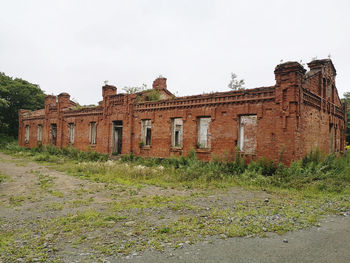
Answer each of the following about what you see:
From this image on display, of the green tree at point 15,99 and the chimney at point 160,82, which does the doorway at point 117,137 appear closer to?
the chimney at point 160,82

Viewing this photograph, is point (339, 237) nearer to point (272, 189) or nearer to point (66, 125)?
point (272, 189)

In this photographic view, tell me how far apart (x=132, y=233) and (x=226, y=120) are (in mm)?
9107

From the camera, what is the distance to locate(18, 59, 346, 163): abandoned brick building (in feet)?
35.3

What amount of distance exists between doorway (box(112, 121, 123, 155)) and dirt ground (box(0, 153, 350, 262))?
10069mm

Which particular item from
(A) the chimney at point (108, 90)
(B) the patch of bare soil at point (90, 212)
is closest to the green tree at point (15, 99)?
(A) the chimney at point (108, 90)

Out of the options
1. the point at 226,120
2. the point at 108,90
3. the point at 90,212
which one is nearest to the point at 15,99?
the point at 108,90

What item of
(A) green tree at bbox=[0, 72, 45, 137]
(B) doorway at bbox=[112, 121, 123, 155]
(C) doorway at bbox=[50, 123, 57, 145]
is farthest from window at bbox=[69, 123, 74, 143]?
(A) green tree at bbox=[0, 72, 45, 137]

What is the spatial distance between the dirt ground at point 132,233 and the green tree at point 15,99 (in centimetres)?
3049

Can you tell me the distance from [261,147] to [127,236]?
8.57m

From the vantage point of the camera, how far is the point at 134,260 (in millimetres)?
3561

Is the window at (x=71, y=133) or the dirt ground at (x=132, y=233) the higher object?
the window at (x=71, y=133)

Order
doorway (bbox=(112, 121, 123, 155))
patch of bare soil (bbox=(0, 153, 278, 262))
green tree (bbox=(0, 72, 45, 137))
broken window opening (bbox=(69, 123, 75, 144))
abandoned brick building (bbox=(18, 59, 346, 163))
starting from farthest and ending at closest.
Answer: green tree (bbox=(0, 72, 45, 137)), broken window opening (bbox=(69, 123, 75, 144)), doorway (bbox=(112, 121, 123, 155)), abandoned brick building (bbox=(18, 59, 346, 163)), patch of bare soil (bbox=(0, 153, 278, 262))

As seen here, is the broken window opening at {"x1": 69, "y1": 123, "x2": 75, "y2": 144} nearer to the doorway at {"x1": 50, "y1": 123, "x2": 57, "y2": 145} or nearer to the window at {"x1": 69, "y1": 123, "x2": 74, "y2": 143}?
the window at {"x1": 69, "y1": 123, "x2": 74, "y2": 143}

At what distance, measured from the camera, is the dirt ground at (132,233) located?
3680mm
